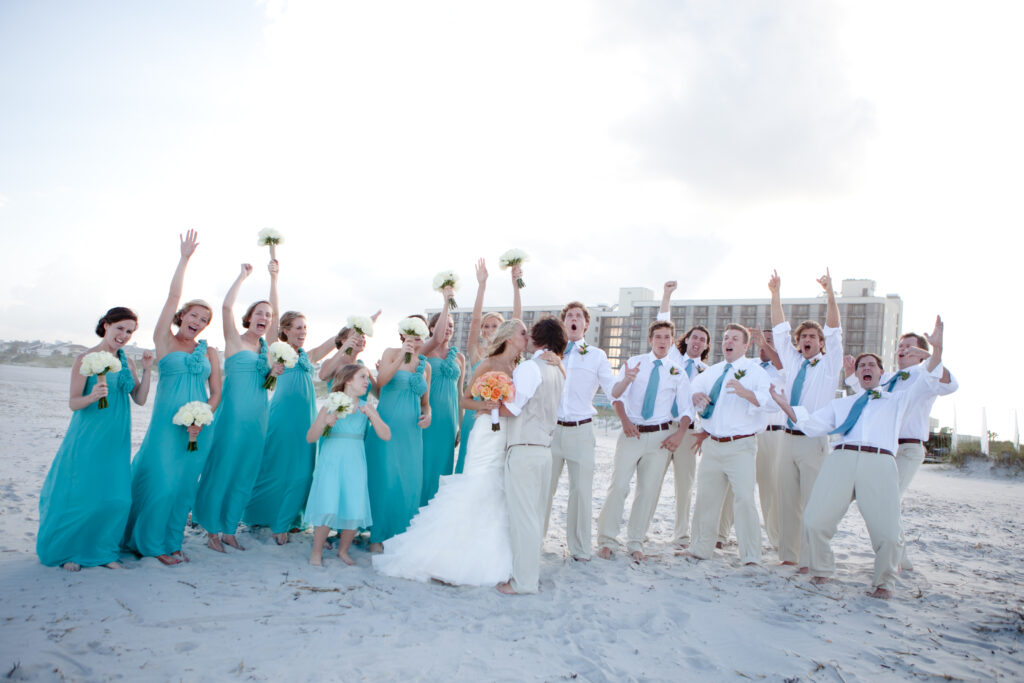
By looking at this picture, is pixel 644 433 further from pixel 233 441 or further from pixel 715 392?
pixel 233 441

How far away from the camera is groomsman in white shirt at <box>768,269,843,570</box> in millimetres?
6914

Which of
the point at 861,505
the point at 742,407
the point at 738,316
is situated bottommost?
the point at 861,505

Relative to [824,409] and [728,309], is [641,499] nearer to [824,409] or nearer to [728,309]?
[824,409]

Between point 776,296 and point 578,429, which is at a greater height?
point 776,296

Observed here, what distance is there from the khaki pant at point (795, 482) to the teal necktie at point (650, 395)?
1.65 metres

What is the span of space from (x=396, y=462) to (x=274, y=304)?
2.44 m

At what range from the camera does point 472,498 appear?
5.76 meters

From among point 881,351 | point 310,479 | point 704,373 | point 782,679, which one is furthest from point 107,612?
point 881,351

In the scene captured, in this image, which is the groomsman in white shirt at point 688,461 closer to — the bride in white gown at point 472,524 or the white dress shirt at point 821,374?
the white dress shirt at point 821,374

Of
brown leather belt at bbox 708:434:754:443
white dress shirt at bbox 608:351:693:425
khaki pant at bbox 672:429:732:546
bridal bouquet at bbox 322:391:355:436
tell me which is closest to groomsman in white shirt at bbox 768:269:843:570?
brown leather belt at bbox 708:434:754:443

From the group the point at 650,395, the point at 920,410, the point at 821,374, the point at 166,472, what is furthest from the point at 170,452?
the point at 920,410

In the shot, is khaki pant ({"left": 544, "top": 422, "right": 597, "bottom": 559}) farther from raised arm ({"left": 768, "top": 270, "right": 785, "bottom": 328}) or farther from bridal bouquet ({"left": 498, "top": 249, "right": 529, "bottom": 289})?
raised arm ({"left": 768, "top": 270, "right": 785, "bottom": 328})

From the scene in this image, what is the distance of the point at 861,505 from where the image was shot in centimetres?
596

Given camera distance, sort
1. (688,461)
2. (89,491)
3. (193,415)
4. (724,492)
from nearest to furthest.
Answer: (89,491)
(193,415)
(724,492)
(688,461)
